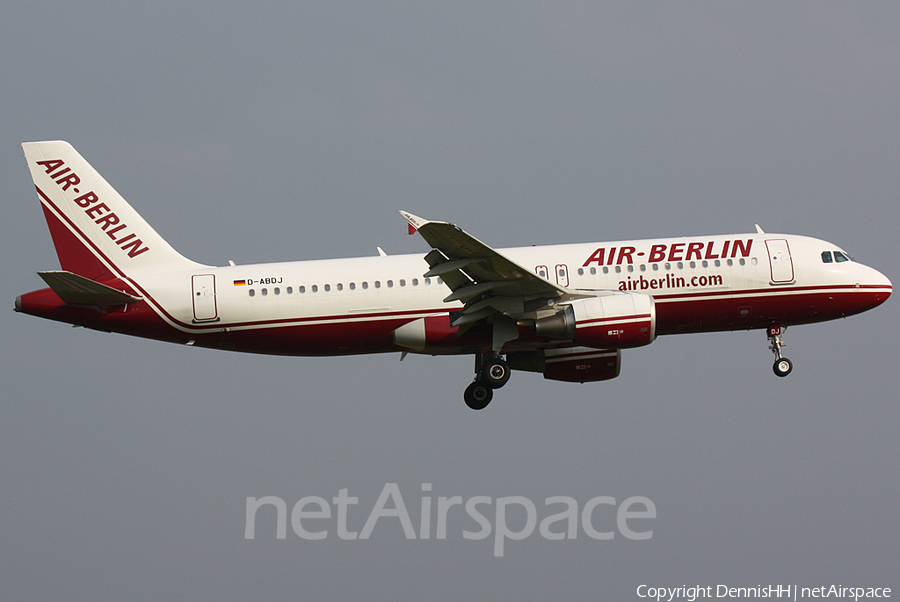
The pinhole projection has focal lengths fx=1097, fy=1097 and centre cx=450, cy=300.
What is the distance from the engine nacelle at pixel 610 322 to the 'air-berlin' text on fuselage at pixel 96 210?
14.7 m

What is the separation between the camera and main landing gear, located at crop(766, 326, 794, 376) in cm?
3778

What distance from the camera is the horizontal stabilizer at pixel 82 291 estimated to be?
112 ft

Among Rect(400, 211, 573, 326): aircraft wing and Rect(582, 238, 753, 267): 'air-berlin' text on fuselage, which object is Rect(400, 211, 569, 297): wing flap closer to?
Rect(400, 211, 573, 326): aircraft wing

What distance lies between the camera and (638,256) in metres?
36.3

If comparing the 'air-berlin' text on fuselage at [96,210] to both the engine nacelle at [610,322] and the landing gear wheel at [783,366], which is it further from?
the landing gear wheel at [783,366]

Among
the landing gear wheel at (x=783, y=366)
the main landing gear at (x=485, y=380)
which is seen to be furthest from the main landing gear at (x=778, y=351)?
the main landing gear at (x=485, y=380)

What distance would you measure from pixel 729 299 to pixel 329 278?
43.4 feet

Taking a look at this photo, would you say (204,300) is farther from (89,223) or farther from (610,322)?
(610,322)

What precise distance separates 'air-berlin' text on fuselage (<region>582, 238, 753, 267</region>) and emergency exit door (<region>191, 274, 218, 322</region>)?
12.3 meters

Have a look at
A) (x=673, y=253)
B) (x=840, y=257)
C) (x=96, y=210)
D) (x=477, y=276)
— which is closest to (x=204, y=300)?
(x=96, y=210)

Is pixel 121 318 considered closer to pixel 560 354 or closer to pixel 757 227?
pixel 560 354

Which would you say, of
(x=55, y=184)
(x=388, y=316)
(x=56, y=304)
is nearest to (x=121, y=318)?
(x=56, y=304)

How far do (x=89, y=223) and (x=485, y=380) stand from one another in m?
14.7

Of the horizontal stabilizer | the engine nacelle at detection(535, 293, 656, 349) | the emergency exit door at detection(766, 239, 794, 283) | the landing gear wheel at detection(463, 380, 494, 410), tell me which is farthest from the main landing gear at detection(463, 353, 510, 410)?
the horizontal stabilizer
